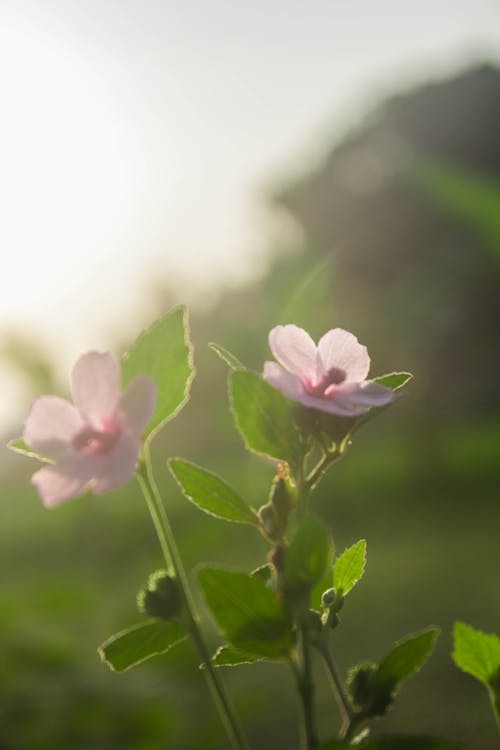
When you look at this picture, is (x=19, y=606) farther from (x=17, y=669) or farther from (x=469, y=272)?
(x=469, y=272)

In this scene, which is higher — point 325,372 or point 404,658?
point 325,372

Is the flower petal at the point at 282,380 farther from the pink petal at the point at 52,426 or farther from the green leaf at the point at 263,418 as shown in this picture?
the pink petal at the point at 52,426

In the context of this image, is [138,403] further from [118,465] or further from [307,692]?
[307,692]

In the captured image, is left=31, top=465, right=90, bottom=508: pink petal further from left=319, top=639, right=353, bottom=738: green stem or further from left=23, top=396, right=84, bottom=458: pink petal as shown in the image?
left=319, top=639, right=353, bottom=738: green stem

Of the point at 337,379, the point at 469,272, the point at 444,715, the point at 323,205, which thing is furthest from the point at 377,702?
the point at 323,205

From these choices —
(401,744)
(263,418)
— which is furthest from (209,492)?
(401,744)

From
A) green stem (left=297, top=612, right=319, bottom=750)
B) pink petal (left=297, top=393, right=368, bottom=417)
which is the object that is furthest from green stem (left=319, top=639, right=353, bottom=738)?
pink petal (left=297, top=393, right=368, bottom=417)
